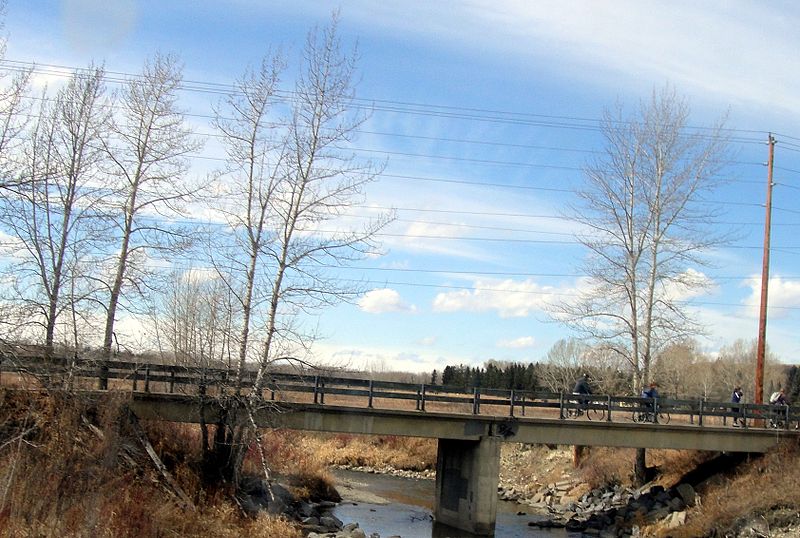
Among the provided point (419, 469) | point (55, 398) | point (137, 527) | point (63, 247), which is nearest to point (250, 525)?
point (137, 527)

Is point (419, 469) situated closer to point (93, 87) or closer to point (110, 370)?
point (110, 370)

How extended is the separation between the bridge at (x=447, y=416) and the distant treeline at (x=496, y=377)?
52.8 m

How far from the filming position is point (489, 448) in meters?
26.7

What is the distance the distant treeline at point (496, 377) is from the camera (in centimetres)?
8939

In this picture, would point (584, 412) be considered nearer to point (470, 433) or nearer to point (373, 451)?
point (470, 433)

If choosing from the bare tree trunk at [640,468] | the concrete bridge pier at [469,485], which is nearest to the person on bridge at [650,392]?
the bare tree trunk at [640,468]

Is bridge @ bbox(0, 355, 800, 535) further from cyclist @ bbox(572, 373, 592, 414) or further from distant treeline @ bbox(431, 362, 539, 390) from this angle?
distant treeline @ bbox(431, 362, 539, 390)

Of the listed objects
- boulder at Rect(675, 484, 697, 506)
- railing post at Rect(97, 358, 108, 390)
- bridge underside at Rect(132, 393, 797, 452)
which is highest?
railing post at Rect(97, 358, 108, 390)

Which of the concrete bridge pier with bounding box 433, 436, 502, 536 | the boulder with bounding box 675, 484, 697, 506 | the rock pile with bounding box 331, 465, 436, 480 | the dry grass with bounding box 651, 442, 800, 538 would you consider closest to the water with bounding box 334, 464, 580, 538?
the concrete bridge pier with bounding box 433, 436, 502, 536

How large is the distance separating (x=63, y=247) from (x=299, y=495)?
13.4 m

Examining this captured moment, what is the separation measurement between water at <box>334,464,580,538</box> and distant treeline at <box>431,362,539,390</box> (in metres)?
43.5

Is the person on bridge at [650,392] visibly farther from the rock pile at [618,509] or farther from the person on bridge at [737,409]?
the rock pile at [618,509]

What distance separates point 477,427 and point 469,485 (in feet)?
7.30

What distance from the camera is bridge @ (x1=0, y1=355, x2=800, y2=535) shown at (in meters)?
22.1
